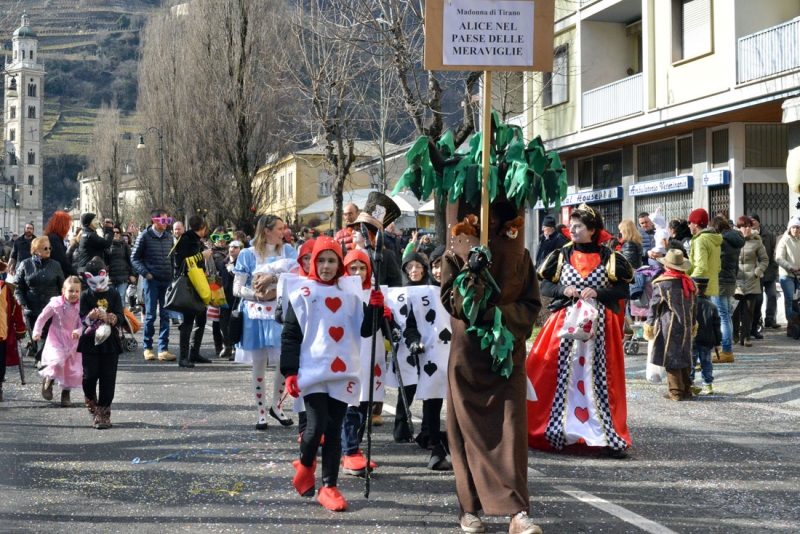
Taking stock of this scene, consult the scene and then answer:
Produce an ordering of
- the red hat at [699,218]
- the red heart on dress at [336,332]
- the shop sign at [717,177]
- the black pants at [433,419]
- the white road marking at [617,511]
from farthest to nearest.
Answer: the shop sign at [717,177], the red hat at [699,218], the black pants at [433,419], the red heart on dress at [336,332], the white road marking at [617,511]

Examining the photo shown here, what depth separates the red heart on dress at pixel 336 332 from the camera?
21.1ft

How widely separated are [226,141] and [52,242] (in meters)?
25.1

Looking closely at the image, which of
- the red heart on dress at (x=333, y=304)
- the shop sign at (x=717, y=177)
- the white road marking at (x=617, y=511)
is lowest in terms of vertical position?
the white road marking at (x=617, y=511)

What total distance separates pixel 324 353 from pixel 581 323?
8.48 ft

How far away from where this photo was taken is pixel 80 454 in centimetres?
798

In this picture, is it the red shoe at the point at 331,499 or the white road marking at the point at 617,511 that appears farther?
the red shoe at the point at 331,499

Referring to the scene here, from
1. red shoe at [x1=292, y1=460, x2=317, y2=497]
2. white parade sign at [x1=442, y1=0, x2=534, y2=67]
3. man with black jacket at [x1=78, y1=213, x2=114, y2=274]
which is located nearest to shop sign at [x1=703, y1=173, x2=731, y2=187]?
man with black jacket at [x1=78, y1=213, x2=114, y2=274]

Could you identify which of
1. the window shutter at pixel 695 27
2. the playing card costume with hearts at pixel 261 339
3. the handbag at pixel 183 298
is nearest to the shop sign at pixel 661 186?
the window shutter at pixel 695 27

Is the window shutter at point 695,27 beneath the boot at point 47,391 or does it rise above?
above

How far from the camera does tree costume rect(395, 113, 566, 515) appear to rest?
18.2ft

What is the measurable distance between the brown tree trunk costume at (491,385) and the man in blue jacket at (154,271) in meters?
9.60

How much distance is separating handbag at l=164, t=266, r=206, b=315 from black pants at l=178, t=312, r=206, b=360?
17 centimetres

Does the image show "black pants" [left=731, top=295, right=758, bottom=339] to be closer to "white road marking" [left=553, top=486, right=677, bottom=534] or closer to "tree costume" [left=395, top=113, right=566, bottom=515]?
"white road marking" [left=553, top=486, right=677, bottom=534]

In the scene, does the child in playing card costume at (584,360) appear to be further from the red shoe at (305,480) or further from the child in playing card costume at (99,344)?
the child in playing card costume at (99,344)
